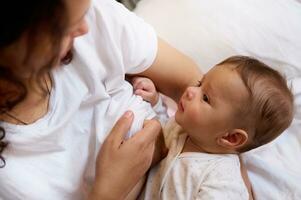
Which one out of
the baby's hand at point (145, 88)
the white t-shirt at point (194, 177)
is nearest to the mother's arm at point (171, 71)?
the baby's hand at point (145, 88)

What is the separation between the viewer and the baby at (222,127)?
0.92 m

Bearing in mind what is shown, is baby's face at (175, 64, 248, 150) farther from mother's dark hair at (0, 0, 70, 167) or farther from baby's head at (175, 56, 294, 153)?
mother's dark hair at (0, 0, 70, 167)

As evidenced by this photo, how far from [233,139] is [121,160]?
224 millimetres

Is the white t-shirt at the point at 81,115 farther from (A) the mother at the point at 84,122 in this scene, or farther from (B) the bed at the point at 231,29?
(B) the bed at the point at 231,29

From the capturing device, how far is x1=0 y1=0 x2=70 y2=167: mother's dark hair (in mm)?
564

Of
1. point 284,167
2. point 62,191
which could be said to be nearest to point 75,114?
point 62,191

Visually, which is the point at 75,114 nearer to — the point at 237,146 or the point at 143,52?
the point at 143,52

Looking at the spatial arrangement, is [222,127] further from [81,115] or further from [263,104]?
[81,115]

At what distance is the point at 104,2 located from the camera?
36.8 inches

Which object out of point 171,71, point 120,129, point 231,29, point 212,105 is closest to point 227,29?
point 231,29

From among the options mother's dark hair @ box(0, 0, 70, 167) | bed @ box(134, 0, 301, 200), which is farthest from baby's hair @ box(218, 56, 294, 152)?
mother's dark hair @ box(0, 0, 70, 167)

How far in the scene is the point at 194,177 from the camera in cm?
94

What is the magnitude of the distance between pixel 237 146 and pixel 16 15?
1.79 feet

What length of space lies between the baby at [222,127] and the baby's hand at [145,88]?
97 millimetres
